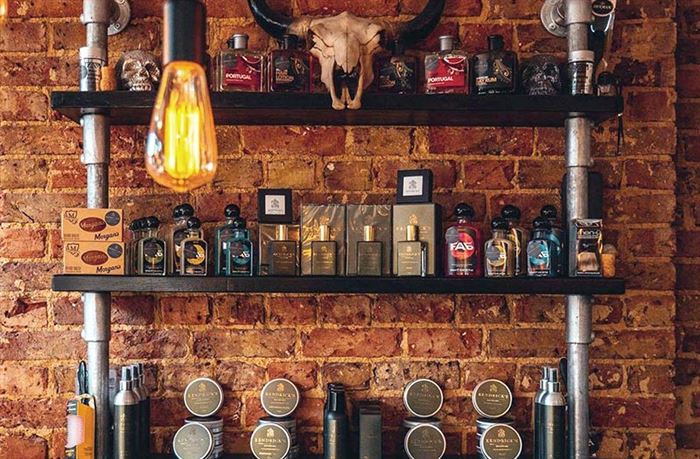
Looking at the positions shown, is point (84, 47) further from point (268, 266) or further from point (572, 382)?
point (572, 382)

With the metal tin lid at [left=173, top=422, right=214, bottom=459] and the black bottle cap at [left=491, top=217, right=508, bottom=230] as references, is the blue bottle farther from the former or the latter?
the metal tin lid at [left=173, top=422, right=214, bottom=459]

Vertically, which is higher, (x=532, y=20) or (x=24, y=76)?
(x=532, y=20)

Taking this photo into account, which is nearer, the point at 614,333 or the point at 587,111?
the point at 587,111

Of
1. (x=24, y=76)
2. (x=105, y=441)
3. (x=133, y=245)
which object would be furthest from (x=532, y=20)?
(x=105, y=441)

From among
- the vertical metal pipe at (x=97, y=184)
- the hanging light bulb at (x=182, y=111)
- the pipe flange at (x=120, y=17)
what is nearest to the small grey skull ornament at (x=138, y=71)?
the vertical metal pipe at (x=97, y=184)

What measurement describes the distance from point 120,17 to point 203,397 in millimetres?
1010

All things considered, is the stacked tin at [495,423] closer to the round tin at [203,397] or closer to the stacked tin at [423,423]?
the stacked tin at [423,423]

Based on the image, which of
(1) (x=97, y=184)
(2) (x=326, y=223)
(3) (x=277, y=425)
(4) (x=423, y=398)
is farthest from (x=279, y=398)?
(1) (x=97, y=184)

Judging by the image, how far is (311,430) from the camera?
2084mm

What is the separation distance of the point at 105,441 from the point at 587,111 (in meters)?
1.37

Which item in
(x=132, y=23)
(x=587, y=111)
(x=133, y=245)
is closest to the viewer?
(x=587, y=111)

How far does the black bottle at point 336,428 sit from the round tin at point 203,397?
0.30 m

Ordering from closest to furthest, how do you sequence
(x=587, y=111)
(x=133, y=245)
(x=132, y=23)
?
(x=587, y=111) < (x=133, y=245) < (x=132, y=23)

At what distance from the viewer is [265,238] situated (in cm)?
194
